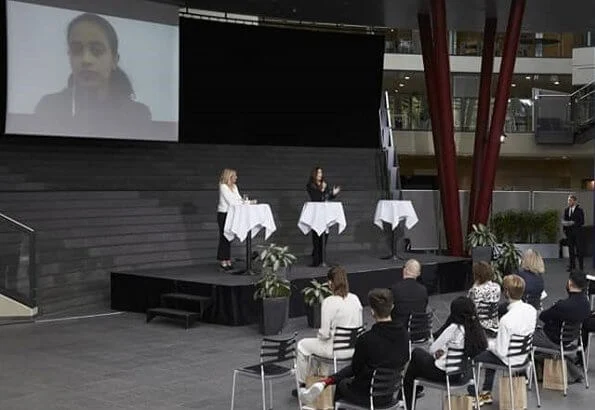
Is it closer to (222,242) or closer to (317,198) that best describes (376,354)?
(222,242)

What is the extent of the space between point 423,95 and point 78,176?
13.7m

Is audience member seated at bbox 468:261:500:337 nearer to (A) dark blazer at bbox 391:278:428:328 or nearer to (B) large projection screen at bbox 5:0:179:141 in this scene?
(A) dark blazer at bbox 391:278:428:328

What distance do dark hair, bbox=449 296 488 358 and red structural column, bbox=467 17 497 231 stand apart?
37.5ft

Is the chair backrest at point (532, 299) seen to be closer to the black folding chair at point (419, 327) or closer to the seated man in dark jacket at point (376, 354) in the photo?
the black folding chair at point (419, 327)

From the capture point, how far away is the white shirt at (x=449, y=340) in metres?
6.57

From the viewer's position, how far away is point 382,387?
5.84 metres

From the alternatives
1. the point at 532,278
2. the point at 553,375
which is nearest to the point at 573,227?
the point at 532,278

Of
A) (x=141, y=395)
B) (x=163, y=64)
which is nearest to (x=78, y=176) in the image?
(x=163, y=64)

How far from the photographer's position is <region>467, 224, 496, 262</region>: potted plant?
16.3 metres

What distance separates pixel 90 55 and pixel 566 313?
11.5 m

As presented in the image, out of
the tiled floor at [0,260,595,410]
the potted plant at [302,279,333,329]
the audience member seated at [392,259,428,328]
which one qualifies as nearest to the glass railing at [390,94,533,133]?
the tiled floor at [0,260,595,410]

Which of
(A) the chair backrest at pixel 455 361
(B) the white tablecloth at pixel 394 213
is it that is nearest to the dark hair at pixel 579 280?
(A) the chair backrest at pixel 455 361

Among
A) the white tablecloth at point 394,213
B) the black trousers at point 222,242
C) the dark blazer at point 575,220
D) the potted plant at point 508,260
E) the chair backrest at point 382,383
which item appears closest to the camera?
the chair backrest at point 382,383

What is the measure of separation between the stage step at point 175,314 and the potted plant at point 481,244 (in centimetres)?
674
